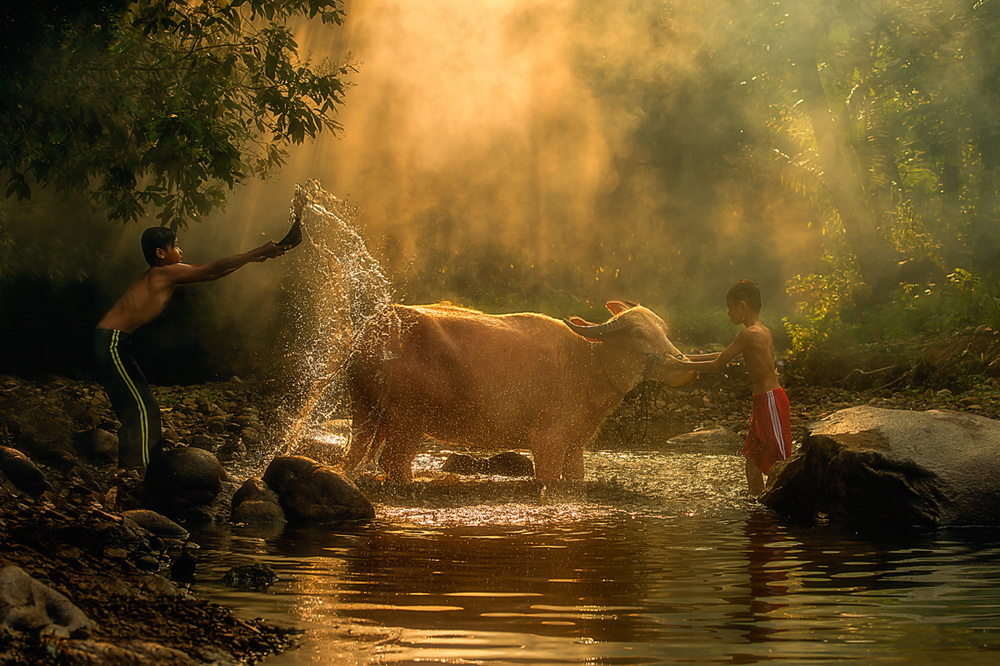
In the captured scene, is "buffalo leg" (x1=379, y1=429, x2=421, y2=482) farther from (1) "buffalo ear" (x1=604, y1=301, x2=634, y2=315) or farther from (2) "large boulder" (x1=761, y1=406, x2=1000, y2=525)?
(2) "large boulder" (x1=761, y1=406, x2=1000, y2=525)

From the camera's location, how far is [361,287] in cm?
995

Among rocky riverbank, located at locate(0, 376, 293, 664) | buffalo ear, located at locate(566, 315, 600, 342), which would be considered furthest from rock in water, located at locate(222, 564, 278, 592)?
buffalo ear, located at locate(566, 315, 600, 342)

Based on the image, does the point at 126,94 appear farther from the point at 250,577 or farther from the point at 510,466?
the point at 250,577

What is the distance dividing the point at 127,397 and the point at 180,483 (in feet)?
3.31

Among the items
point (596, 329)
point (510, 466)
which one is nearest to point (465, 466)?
point (510, 466)

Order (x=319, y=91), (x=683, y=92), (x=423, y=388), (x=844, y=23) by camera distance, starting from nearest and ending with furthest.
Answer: (x=423, y=388), (x=319, y=91), (x=844, y=23), (x=683, y=92)

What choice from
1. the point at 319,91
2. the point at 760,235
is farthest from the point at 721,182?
the point at 319,91

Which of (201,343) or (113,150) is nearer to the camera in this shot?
(113,150)

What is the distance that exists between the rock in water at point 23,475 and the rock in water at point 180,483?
703 millimetres

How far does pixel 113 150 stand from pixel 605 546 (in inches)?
255

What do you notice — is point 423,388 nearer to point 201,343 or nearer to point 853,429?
point 853,429

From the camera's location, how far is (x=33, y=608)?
3.33 meters

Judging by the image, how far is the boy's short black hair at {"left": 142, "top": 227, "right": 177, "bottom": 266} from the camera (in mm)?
7891

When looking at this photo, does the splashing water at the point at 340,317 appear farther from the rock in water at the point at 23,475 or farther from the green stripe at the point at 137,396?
the rock in water at the point at 23,475
